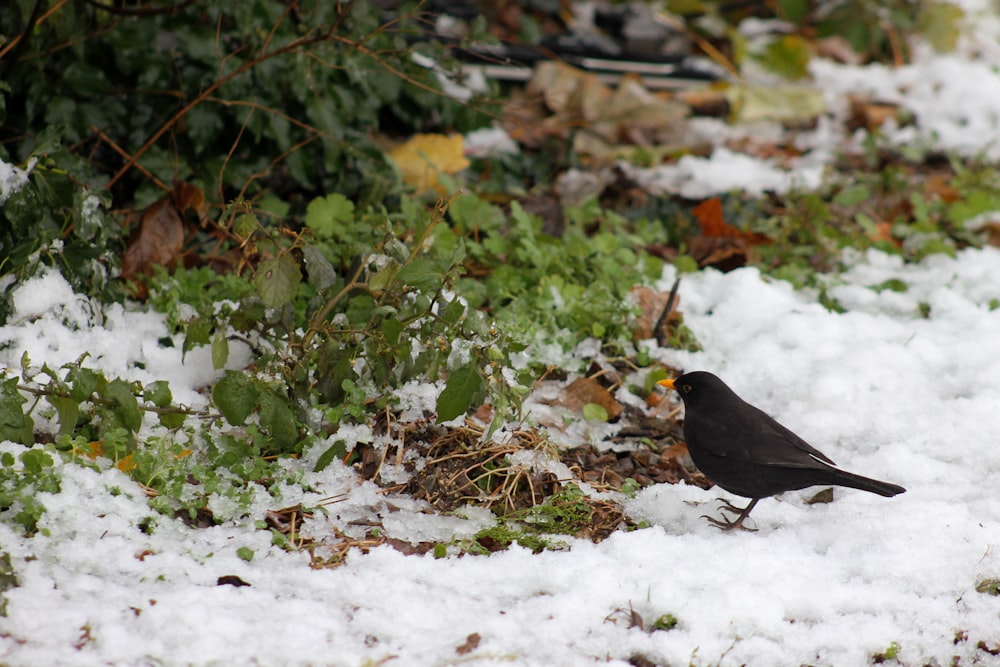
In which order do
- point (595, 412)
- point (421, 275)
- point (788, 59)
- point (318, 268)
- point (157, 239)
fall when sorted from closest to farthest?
point (421, 275)
point (318, 268)
point (595, 412)
point (157, 239)
point (788, 59)

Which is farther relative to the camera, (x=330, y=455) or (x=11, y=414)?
(x=330, y=455)

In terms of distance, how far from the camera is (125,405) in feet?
8.91

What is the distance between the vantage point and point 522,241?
404cm

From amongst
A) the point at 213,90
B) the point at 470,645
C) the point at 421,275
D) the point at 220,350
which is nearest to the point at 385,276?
the point at 421,275

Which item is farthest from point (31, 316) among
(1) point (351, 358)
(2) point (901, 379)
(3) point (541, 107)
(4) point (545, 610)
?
(3) point (541, 107)

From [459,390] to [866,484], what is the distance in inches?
44.1

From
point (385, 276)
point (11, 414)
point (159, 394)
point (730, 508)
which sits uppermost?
point (385, 276)

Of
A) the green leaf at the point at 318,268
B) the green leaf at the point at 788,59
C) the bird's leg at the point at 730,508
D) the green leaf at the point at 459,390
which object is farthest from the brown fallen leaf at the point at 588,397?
the green leaf at the point at 788,59

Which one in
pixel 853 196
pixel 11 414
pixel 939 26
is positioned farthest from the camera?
pixel 939 26

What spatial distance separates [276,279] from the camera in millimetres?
2871

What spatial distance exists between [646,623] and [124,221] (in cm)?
251

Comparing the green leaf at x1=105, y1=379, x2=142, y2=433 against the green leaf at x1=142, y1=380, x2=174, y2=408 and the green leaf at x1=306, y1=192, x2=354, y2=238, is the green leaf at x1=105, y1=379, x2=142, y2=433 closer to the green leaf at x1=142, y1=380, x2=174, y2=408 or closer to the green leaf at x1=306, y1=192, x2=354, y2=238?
the green leaf at x1=142, y1=380, x2=174, y2=408

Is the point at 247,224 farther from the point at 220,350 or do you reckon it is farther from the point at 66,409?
the point at 66,409

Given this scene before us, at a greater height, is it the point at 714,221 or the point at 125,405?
the point at 125,405
